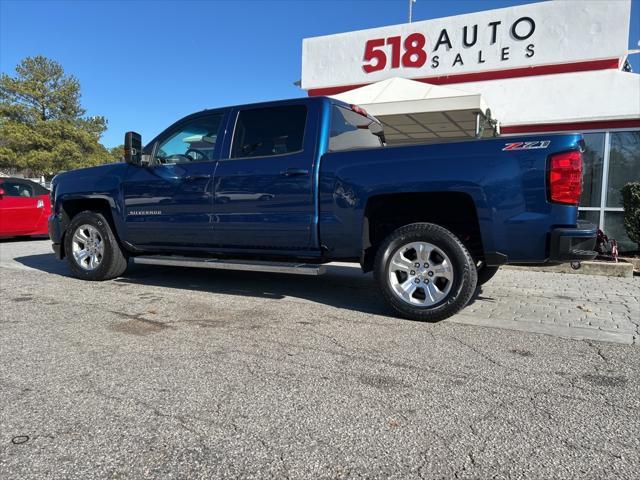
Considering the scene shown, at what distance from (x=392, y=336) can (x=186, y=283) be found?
329 centimetres

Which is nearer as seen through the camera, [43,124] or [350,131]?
[350,131]

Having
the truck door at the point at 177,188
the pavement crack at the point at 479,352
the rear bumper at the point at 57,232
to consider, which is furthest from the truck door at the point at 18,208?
the pavement crack at the point at 479,352

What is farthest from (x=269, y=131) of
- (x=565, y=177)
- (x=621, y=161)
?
(x=621, y=161)

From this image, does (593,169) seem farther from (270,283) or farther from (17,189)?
(17,189)

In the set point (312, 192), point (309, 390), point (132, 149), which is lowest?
point (309, 390)

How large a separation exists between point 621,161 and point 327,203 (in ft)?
27.5

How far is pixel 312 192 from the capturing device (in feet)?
15.4

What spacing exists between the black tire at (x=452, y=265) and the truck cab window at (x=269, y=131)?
1404 millimetres

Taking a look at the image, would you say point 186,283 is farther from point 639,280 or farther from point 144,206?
point 639,280

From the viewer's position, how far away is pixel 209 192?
5250 millimetres

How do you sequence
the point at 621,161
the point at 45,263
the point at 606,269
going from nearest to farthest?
the point at 606,269
the point at 45,263
the point at 621,161

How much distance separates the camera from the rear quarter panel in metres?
3.85

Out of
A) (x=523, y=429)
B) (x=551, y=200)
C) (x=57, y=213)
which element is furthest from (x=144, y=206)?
(x=523, y=429)

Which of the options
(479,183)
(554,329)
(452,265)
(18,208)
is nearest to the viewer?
(479,183)
